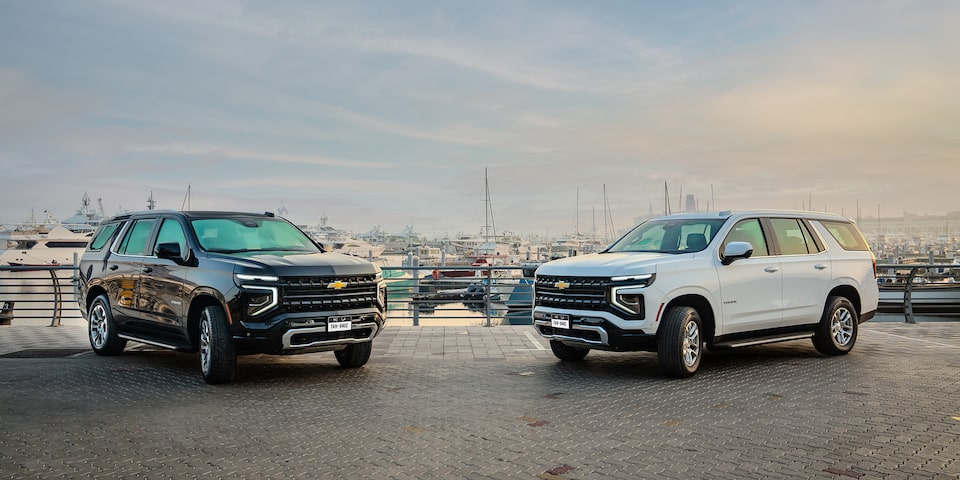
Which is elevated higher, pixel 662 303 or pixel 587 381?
pixel 662 303

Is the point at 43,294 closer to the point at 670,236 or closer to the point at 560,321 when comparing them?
the point at 560,321

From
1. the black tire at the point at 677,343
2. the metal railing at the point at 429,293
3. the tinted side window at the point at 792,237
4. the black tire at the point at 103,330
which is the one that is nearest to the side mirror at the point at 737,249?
the black tire at the point at 677,343

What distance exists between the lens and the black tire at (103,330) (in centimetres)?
1102

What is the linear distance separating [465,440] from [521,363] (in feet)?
14.4

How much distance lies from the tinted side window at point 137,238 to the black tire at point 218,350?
226 cm

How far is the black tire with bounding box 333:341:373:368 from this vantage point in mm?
9969

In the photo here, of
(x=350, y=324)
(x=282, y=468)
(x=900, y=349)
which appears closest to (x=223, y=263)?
(x=350, y=324)

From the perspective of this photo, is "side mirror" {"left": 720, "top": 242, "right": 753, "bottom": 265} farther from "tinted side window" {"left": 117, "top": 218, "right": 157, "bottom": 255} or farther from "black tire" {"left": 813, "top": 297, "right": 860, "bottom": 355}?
"tinted side window" {"left": 117, "top": 218, "right": 157, "bottom": 255}

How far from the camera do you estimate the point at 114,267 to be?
10.9m

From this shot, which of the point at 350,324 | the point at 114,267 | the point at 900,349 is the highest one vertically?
the point at 114,267

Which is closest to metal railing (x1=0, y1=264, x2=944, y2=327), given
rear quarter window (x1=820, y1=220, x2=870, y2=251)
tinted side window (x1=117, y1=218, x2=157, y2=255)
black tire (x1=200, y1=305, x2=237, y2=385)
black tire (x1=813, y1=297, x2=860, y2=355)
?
tinted side window (x1=117, y1=218, x2=157, y2=255)

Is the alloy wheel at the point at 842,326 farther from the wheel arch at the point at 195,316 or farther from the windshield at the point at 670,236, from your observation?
the wheel arch at the point at 195,316

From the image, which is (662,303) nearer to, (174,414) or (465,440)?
(465,440)

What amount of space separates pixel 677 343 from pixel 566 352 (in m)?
2.06
